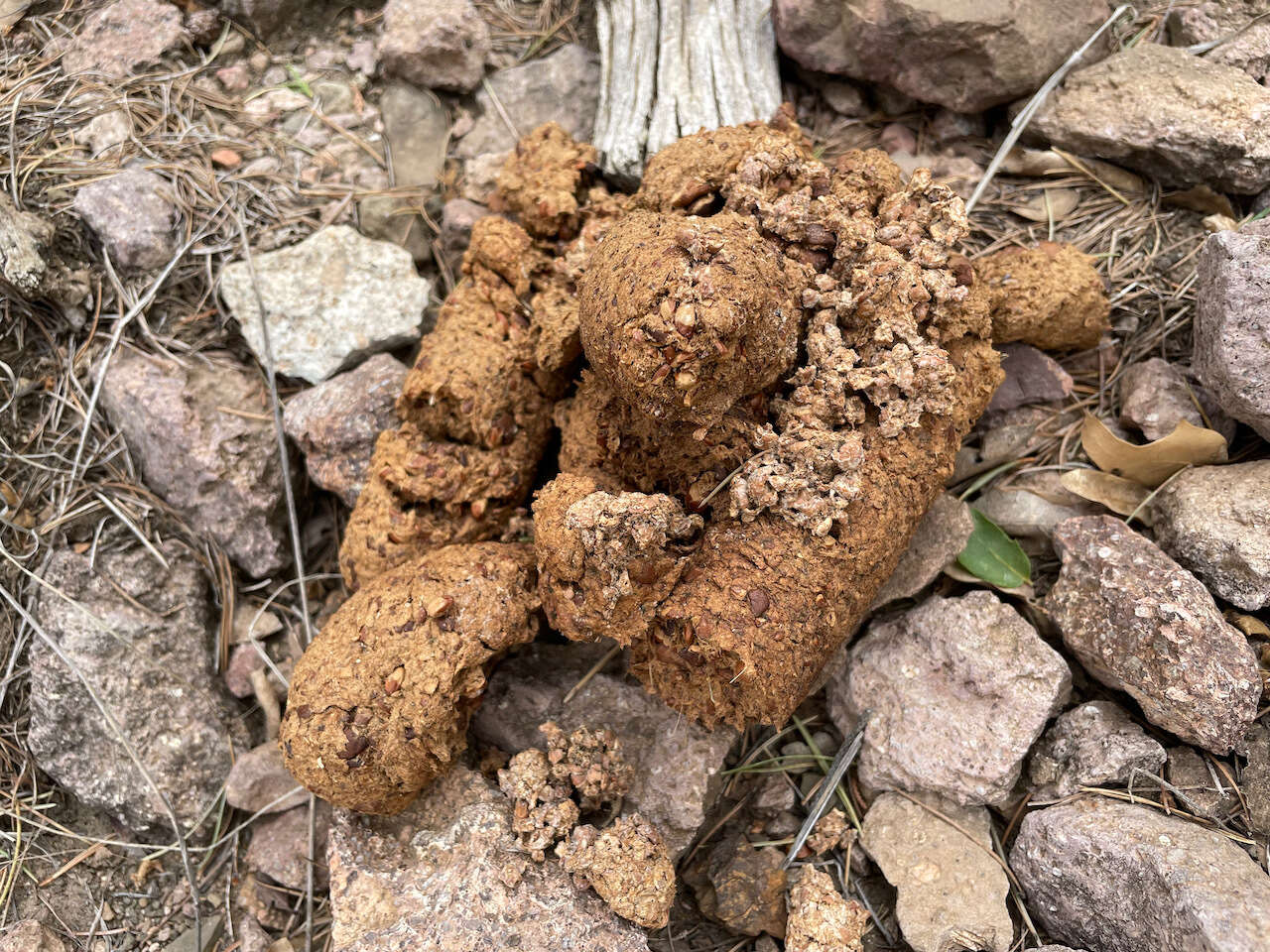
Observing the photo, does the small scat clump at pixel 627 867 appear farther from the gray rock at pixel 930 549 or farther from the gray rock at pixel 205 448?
the gray rock at pixel 205 448

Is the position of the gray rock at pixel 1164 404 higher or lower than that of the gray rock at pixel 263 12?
lower

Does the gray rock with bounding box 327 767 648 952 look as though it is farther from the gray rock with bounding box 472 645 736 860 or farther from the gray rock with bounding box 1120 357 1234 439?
the gray rock with bounding box 1120 357 1234 439

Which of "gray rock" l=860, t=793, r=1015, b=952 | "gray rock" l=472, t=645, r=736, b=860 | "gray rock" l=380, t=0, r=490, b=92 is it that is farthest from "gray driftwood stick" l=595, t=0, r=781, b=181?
"gray rock" l=860, t=793, r=1015, b=952

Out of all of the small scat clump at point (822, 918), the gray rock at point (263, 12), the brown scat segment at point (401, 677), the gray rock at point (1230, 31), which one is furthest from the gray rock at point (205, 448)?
the gray rock at point (1230, 31)

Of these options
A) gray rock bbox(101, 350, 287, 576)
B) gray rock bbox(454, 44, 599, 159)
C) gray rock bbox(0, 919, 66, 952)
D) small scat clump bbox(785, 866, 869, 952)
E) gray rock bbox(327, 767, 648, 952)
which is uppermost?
gray rock bbox(454, 44, 599, 159)

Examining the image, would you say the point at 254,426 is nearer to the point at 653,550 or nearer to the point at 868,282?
the point at 653,550

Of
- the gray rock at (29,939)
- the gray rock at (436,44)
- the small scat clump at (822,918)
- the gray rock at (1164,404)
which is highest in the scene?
the gray rock at (436,44)
